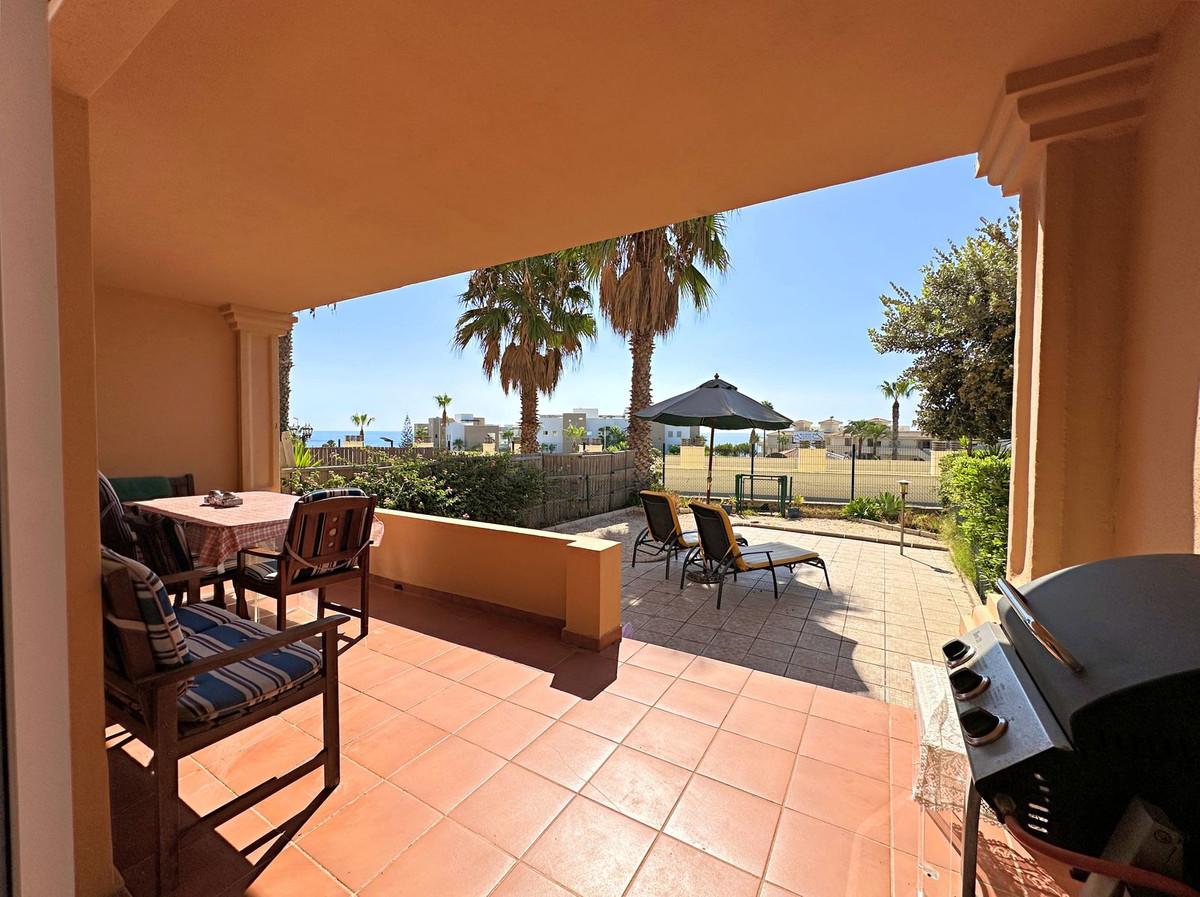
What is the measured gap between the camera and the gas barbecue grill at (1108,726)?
73 centimetres

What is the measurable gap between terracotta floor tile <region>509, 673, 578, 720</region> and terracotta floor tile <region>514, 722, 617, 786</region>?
16 cm

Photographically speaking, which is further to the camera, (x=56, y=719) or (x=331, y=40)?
(x=331, y=40)

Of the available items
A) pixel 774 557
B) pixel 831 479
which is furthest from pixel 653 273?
pixel 831 479

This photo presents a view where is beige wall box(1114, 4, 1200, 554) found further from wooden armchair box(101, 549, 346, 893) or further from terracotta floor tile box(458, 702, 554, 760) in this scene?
wooden armchair box(101, 549, 346, 893)

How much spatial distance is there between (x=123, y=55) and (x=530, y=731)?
2709 millimetres

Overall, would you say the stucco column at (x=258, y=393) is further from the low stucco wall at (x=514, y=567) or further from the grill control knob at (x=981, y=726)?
the grill control knob at (x=981, y=726)

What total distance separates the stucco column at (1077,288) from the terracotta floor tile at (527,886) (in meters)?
1.93

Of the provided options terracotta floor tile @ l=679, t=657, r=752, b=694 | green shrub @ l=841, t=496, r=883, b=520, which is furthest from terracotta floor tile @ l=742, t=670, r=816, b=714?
green shrub @ l=841, t=496, r=883, b=520

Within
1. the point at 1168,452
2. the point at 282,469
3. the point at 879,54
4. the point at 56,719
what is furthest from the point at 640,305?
the point at 56,719

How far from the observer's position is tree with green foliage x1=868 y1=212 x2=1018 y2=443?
513 centimetres

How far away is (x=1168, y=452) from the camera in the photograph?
55.1 inches

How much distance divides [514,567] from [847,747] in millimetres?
2328

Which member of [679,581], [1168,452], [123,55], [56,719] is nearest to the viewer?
[56,719]

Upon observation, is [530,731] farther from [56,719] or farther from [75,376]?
[75,376]
